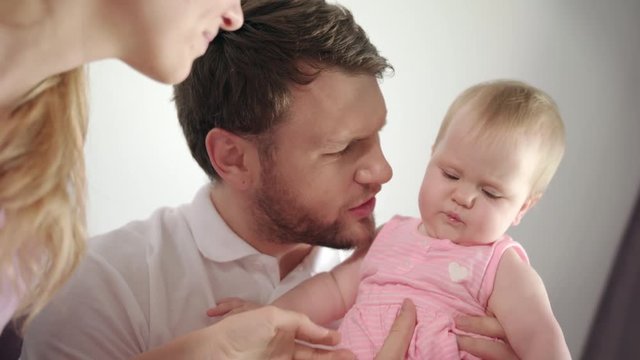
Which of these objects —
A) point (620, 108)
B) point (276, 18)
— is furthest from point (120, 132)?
point (620, 108)

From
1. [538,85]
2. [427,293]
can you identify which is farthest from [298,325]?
[538,85]

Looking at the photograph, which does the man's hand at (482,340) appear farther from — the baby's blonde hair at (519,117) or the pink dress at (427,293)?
the baby's blonde hair at (519,117)

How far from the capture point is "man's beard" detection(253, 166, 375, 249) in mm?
1603

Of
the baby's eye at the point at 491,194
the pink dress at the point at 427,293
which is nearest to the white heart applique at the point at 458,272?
the pink dress at the point at 427,293

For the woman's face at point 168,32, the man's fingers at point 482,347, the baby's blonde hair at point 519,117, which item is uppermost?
the woman's face at point 168,32

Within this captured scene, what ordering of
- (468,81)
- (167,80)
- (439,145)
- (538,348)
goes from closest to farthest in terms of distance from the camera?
(167,80) → (538,348) → (439,145) → (468,81)

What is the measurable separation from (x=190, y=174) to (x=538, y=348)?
110 centimetres

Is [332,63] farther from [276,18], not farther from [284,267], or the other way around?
[284,267]

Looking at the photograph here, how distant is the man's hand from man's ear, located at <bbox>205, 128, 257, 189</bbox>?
0.53m

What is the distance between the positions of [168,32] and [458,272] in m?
0.60

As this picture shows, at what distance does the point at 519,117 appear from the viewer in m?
1.38

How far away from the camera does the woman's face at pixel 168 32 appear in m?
1.11

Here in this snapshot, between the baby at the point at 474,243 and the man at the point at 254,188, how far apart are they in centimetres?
18

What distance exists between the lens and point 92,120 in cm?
200
